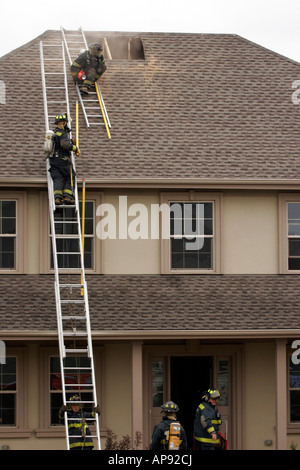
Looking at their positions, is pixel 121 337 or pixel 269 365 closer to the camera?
pixel 121 337

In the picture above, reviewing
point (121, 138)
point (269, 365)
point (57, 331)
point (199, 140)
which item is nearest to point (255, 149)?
point (199, 140)

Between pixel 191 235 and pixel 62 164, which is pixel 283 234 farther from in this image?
pixel 62 164

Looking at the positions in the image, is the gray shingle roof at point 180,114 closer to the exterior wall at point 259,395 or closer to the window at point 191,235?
the window at point 191,235

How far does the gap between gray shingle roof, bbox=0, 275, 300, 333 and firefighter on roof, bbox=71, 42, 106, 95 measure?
443 centimetres

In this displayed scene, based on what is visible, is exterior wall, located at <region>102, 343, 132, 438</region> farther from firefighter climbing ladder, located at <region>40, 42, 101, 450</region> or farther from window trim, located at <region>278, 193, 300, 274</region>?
window trim, located at <region>278, 193, 300, 274</region>

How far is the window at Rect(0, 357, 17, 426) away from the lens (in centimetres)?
2141

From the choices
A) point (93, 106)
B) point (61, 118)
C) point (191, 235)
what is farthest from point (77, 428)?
point (93, 106)

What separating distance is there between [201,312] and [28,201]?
3929 millimetres

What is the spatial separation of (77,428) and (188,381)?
470 cm

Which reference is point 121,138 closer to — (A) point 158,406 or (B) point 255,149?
(B) point 255,149

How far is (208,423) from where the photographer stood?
61.2 ft

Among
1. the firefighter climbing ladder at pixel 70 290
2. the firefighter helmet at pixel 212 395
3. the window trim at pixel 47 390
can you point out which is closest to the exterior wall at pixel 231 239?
the firefighter climbing ladder at pixel 70 290

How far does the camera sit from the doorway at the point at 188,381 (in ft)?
73.6

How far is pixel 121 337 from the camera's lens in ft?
67.2
